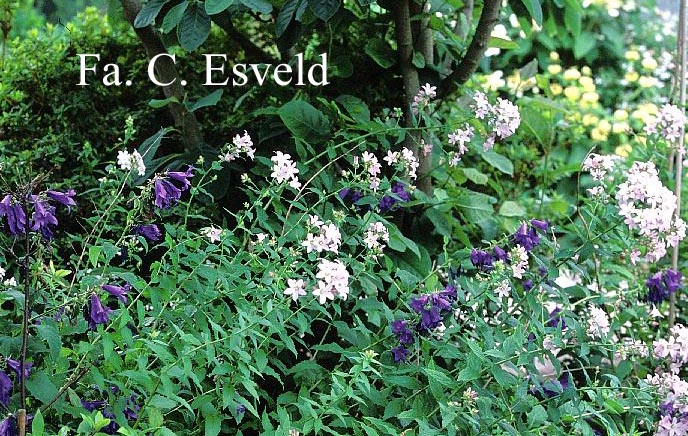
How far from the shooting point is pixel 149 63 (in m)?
2.84

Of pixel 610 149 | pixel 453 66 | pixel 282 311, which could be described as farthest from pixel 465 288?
pixel 610 149

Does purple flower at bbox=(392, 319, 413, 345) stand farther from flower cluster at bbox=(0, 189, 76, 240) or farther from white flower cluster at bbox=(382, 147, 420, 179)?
flower cluster at bbox=(0, 189, 76, 240)

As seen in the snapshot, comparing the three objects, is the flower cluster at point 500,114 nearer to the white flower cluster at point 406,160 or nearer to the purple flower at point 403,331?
the white flower cluster at point 406,160

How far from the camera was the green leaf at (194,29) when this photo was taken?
2434 millimetres

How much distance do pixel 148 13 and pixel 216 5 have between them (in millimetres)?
287

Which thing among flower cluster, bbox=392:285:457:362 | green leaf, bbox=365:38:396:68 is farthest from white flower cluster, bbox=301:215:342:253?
green leaf, bbox=365:38:396:68

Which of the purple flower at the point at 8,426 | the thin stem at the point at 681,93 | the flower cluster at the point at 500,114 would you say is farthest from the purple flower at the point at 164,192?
the thin stem at the point at 681,93

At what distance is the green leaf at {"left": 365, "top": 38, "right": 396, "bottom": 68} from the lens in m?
2.86

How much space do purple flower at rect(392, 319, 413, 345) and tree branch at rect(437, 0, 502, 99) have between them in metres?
1.00

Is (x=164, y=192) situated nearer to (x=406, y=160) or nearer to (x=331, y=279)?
(x=331, y=279)

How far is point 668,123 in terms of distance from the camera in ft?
8.15

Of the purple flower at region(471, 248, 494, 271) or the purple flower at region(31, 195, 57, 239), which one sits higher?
the purple flower at region(31, 195, 57, 239)

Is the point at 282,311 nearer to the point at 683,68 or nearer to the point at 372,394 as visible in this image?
the point at 372,394

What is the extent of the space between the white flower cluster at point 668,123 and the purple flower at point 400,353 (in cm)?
91
